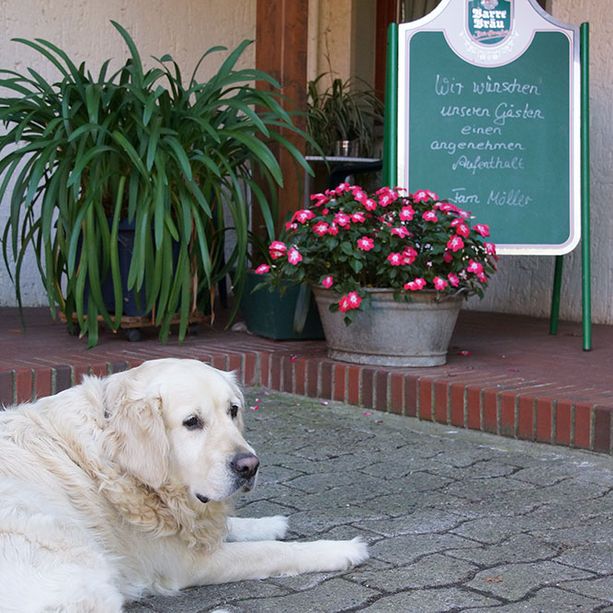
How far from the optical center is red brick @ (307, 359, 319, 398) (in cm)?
469

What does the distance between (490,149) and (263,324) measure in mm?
1398

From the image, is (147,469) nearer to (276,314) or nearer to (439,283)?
(439,283)

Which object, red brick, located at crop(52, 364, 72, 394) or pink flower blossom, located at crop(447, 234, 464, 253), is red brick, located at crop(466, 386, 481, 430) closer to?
pink flower blossom, located at crop(447, 234, 464, 253)

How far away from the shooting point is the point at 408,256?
14.5 ft

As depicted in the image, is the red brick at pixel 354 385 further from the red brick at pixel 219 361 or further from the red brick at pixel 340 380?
the red brick at pixel 219 361

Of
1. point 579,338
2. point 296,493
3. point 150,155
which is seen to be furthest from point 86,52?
point 296,493

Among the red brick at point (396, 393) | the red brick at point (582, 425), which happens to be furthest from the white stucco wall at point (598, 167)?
the red brick at point (582, 425)

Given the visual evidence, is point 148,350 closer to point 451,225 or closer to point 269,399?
point 269,399

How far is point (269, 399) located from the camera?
469 centimetres

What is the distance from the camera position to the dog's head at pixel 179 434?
243 cm

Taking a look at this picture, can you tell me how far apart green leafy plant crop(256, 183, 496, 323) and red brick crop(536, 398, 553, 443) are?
0.71 meters

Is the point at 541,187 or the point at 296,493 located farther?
the point at 541,187

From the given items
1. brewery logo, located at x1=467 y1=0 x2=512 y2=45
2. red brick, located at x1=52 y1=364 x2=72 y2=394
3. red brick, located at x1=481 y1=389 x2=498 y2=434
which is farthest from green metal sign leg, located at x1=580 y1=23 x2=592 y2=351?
red brick, located at x1=52 y1=364 x2=72 y2=394

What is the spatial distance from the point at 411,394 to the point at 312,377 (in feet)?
1.77
